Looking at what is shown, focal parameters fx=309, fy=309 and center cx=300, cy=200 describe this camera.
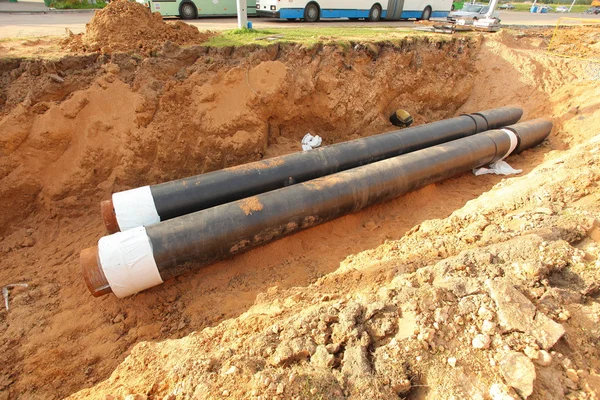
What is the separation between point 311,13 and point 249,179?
11.3m

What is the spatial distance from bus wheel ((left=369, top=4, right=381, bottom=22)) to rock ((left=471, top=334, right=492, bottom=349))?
15376 millimetres

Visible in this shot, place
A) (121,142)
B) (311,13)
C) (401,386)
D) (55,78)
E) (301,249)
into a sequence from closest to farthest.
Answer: (401,386)
(301,249)
(55,78)
(121,142)
(311,13)

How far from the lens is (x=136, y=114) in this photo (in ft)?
18.8

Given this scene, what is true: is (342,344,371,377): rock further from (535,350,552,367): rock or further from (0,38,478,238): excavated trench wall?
(0,38,478,238): excavated trench wall

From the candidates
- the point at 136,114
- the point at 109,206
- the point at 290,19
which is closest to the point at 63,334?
the point at 109,206

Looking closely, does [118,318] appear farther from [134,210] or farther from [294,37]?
[294,37]

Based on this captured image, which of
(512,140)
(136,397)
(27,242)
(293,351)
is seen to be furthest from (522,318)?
(27,242)

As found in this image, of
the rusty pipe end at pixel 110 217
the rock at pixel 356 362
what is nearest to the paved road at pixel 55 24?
the rusty pipe end at pixel 110 217

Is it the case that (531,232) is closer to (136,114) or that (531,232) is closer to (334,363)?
(334,363)

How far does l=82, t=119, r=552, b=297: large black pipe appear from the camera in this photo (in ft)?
11.9

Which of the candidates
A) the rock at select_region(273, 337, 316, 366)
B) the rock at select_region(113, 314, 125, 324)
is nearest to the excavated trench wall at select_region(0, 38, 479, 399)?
the rock at select_region(113, 314, 125, 324)

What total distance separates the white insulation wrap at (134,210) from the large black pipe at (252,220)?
450 mm

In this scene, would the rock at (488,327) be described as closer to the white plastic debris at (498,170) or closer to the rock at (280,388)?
the rock at (280,388)

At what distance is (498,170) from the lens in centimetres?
673
